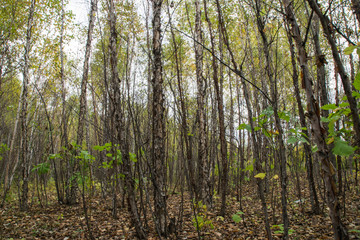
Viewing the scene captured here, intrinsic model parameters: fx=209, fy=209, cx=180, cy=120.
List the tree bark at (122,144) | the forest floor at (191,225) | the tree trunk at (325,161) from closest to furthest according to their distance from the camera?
the tree trunk at (325,161) → the tree bark at (122,144) → the forest floor at (191,225)

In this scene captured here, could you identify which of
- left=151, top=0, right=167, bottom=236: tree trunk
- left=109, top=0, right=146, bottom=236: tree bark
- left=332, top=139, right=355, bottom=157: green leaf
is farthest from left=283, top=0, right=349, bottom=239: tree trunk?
left=109, top=0, right=146, bottom=236: tree bark

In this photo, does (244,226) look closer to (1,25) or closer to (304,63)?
(304,63)

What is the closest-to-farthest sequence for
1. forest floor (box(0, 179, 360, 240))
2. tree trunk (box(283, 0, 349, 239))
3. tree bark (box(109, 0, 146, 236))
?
tree trunk (box(283, 0, 349, 239)) → tree bark (box(109, 0, 146, 236)) → forest floor (box(0, 179, 360, 240))

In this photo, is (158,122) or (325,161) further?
(158,122)

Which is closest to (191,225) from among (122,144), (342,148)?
(122,144)

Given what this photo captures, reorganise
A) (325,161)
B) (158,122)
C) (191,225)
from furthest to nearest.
→ (191,225) → (158,122) → (325,161)

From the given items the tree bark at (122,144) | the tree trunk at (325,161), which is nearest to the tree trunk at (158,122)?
the tree bark at (122,144)

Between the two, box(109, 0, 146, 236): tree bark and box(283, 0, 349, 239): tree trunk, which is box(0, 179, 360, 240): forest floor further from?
box(283, 0, 349, 239): tree trunk

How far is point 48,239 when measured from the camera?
3.75 metres

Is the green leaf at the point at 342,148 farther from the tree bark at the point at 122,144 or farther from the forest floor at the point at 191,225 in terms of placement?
the tree bark at the point at 122,144

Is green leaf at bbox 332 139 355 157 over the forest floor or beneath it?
over

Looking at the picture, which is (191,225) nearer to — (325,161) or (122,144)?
(122,144)

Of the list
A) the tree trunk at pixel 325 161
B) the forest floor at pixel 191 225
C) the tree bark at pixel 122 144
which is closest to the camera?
the tree trunk at pixel 325 161

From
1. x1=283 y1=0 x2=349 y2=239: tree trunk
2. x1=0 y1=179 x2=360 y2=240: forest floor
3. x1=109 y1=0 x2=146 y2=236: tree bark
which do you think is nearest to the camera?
x1=283 y1=0 x2=349 y2=239: tree trunk
